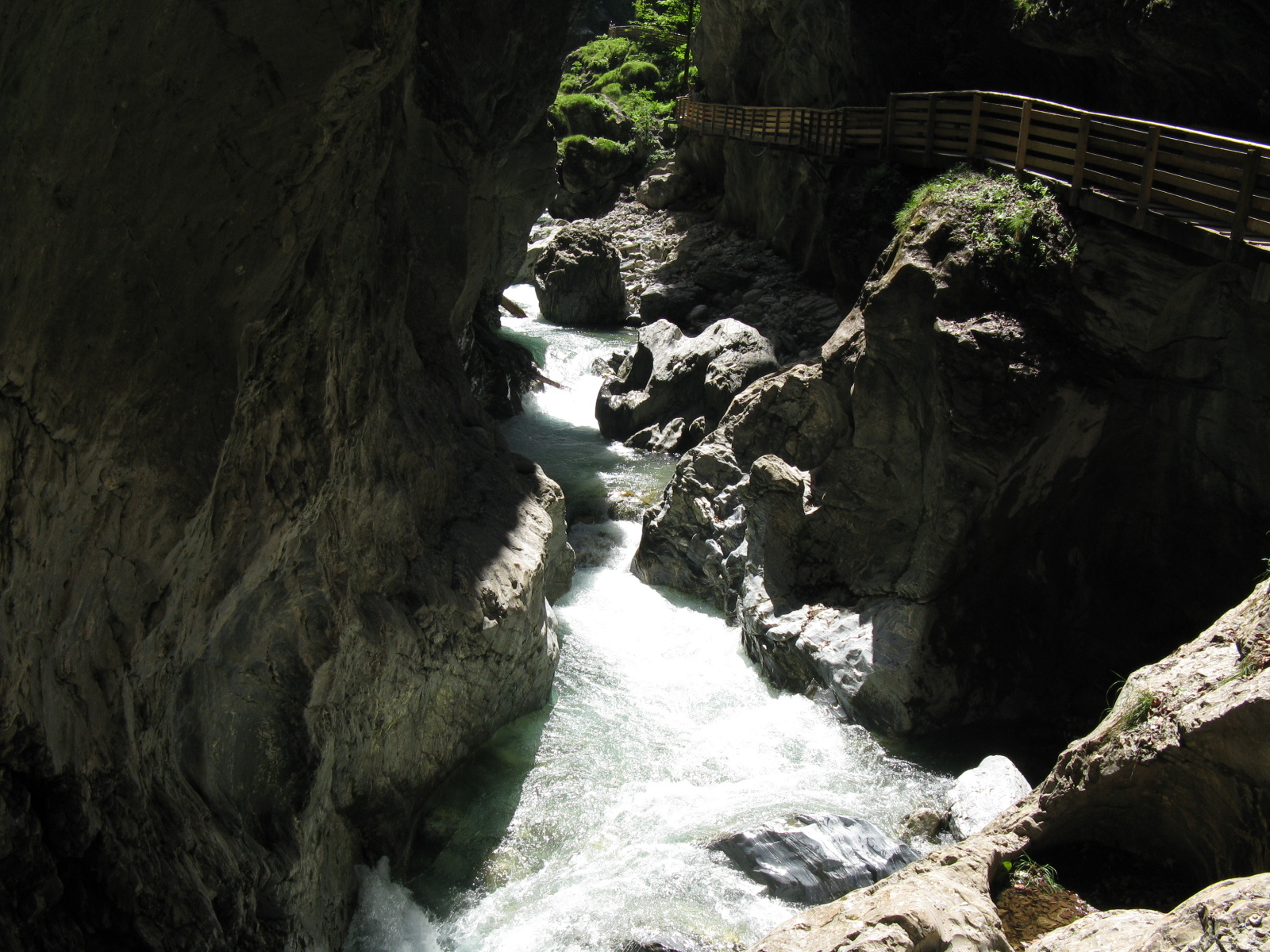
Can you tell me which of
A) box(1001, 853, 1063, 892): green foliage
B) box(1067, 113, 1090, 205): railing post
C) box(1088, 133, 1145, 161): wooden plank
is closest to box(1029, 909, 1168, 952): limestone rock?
box(1001, 853, 1063, 892): green foliage

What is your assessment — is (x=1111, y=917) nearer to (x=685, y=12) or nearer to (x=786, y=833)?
(x=786, y=833)

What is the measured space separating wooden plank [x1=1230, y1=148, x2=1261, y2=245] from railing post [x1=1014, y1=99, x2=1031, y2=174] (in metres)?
3.17

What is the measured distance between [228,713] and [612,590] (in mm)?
8073

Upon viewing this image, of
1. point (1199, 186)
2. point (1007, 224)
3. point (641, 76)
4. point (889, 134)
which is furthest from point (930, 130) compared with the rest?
point (641, 76)

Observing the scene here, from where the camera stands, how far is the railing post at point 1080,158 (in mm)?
10109

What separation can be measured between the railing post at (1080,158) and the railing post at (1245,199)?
194 cm

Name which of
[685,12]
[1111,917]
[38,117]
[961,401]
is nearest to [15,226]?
[38,117]

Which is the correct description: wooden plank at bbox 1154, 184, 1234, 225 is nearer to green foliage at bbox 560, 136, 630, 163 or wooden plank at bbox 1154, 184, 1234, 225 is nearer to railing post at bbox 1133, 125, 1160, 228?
railing post at bbox 1133, 125, 1160, 228

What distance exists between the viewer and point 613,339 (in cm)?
2578

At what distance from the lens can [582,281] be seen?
2691 centimetres

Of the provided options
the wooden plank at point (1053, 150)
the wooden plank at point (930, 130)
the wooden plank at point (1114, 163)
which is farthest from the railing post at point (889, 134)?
the wooden plank at point (1114, 163)

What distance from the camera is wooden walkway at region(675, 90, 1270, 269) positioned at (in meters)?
8.38

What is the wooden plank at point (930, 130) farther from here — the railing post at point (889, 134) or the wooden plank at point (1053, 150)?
the wooden plank at point (1053, 150)

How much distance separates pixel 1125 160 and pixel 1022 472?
426 centimetres
